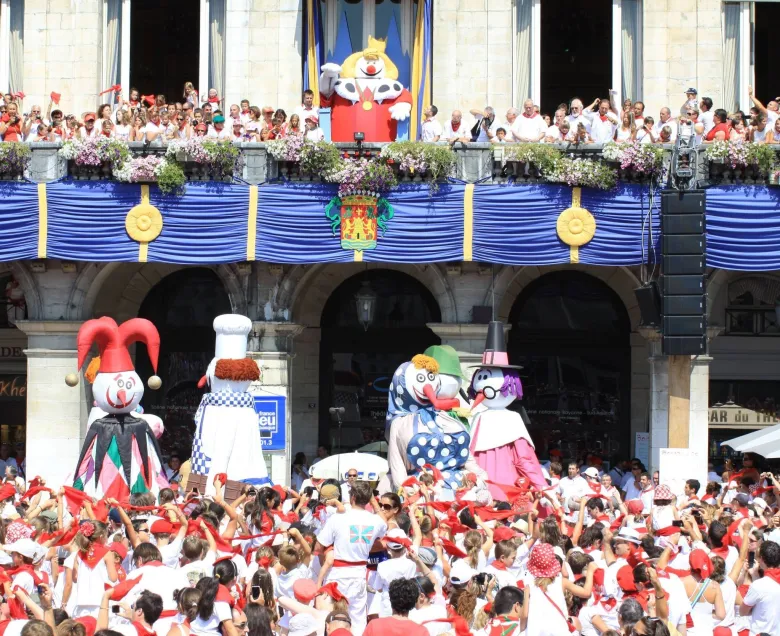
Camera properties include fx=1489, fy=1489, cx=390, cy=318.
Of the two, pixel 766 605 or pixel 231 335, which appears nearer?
pixel 766 605

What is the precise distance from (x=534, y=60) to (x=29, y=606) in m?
17.3

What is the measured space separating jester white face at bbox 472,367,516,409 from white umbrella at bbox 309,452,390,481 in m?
1.89

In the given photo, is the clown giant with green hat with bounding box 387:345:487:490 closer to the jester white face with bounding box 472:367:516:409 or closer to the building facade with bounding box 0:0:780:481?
the jester white face with bounding box 472:367:516:409

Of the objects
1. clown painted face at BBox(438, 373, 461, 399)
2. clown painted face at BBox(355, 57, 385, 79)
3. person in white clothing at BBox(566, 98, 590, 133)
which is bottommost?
clown painted face at BBox(438, 373, 461, 399)

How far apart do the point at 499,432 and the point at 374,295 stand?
6.73m

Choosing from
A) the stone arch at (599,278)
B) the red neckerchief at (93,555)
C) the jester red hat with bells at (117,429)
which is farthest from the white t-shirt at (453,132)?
the red neckerchief at (93,555)

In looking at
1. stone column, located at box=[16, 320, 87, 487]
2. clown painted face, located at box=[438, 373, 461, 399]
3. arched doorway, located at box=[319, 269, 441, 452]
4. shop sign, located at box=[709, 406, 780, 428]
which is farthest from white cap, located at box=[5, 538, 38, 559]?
shop sign, located at box=[709, 406, 780, 428]

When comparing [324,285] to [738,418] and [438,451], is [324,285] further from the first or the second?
[738,418]

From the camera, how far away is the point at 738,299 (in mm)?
27516

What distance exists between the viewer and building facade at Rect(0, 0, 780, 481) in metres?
24.4

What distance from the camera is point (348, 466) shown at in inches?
813

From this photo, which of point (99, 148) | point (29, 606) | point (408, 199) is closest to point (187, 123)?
point (99, 148)

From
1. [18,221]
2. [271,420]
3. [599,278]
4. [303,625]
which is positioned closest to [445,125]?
[599,278]

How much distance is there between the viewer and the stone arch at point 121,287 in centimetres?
2452
